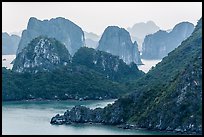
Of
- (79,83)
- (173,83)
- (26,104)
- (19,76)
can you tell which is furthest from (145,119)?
(19,76)

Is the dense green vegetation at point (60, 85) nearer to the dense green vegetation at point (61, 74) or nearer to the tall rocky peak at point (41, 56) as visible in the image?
the dense green vegetation at point (61, 74)

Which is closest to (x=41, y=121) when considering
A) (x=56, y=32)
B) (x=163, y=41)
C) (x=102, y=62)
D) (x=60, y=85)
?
(x=60, y=85)

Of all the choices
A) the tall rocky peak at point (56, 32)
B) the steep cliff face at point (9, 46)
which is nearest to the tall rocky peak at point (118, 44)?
the tall rocky peak at point (56, 32)

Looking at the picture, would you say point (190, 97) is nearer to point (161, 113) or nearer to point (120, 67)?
point (161, 113)

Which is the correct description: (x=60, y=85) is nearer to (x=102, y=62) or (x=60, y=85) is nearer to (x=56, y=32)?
(x=102, y=62)

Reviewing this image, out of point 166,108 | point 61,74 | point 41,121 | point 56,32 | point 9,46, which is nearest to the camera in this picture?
point 166,108

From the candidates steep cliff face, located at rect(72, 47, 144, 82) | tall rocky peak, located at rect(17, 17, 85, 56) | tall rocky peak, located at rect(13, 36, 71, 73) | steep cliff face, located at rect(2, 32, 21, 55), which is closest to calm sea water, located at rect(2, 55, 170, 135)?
tall rocky peak, located at rect(13, 36, 71, 73)
